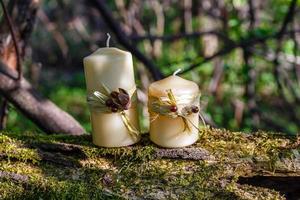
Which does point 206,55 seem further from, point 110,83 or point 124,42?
point 110,83

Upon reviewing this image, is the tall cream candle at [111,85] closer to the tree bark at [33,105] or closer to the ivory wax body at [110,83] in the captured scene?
the ivory wax body at [110,83]

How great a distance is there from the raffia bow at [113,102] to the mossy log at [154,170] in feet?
0.28

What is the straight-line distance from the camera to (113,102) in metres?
1.19

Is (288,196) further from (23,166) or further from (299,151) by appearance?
(23,166)

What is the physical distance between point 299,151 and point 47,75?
4.66 meters

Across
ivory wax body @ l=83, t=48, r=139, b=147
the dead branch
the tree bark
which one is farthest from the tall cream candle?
the dead branch

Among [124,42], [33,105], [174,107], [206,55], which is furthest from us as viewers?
[206,55]

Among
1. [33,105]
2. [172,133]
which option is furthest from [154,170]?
[33,105]

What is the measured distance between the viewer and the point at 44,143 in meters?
1.25

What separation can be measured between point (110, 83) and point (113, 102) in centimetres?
5

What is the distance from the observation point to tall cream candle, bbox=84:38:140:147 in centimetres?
119

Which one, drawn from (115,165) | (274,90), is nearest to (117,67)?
(115,165)

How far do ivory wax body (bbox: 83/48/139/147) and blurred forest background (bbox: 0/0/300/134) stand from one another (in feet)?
2.63

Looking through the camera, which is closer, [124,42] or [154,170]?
[154,170]
